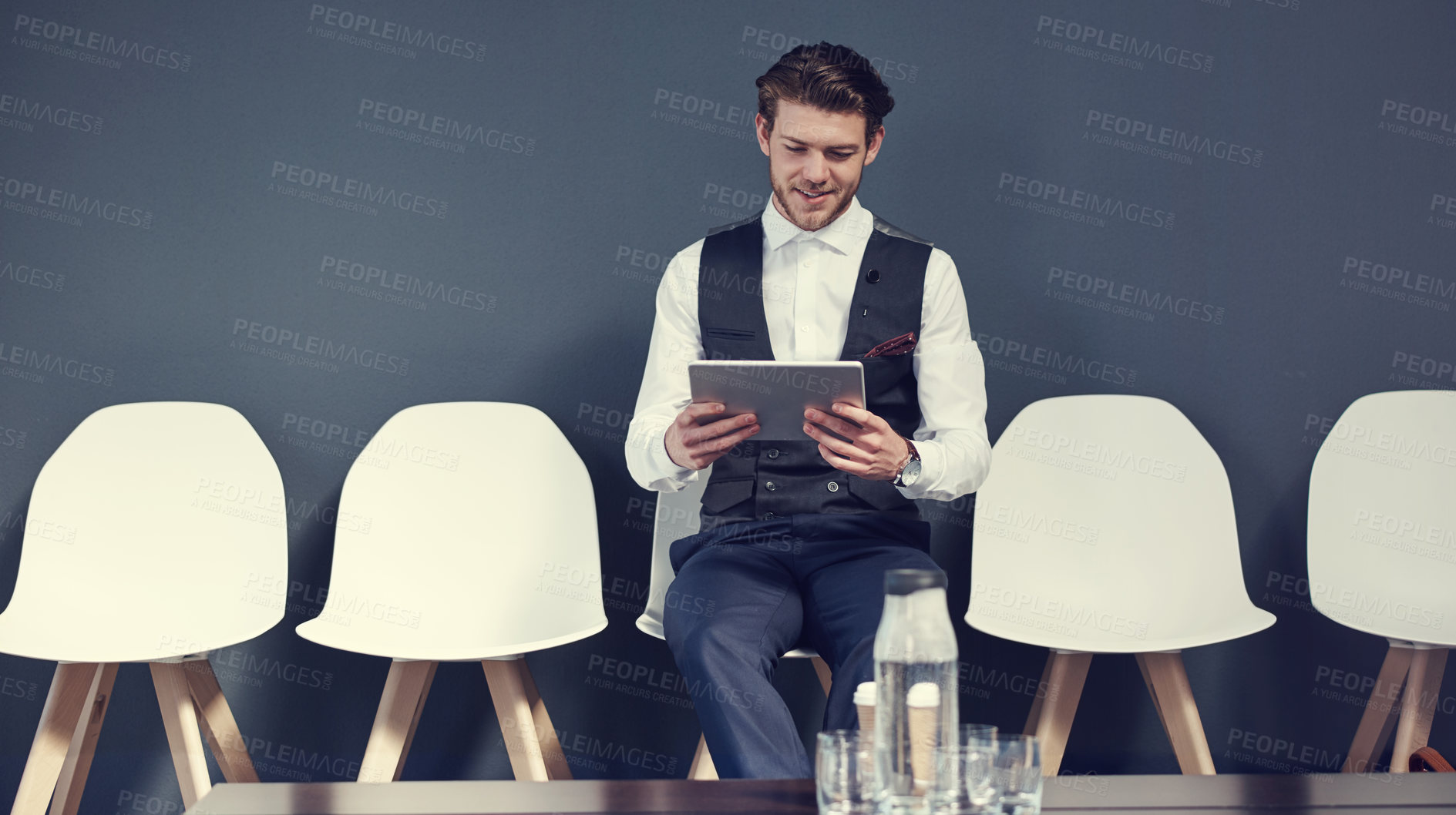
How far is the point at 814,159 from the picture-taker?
1763mm

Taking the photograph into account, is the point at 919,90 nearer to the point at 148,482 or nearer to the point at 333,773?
the point at 148,482

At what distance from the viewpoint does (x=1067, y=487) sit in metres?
2.07

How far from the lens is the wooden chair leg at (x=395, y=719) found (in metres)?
1.72

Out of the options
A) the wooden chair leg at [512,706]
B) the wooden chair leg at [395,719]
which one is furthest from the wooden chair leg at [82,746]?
the wooden chair leg at [512,706]

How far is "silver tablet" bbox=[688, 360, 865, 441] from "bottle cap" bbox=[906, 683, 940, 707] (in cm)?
59

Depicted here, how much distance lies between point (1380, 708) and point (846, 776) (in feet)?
5.11

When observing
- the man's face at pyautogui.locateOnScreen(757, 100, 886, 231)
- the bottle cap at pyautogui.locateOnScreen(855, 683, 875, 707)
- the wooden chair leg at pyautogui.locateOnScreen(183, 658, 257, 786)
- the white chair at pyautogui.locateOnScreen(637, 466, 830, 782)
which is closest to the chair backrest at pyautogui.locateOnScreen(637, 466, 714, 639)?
the white chair at pyautogui.locateOnScreen(637, 466, 830, 782)

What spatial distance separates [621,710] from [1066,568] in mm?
965

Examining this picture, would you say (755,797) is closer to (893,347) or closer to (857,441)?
(857,441)

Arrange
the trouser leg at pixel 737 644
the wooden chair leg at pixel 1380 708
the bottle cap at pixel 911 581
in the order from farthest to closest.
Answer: the wooden chair leg at pixel 1380 708 → the trouser leg at pixel 737 644 → the bottle cap at pixel 911 581

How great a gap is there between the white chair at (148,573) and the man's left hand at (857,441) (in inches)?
41.8

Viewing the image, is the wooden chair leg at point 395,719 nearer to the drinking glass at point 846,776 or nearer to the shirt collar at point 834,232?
the shirt collar at point 834,232

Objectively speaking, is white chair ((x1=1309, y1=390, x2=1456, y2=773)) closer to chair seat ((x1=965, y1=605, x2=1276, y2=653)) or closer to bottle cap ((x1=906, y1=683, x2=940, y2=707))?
chair seat ((x1=965, y1=605, x2=1276, y2=653))

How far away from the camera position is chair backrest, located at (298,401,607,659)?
1.90 meters
